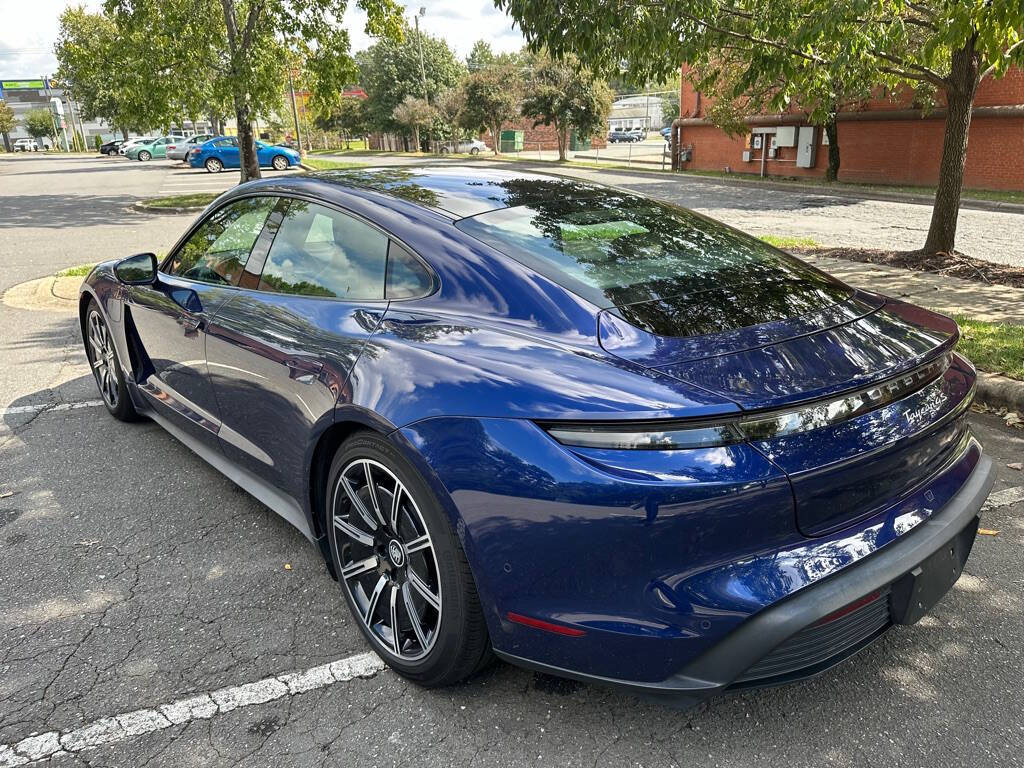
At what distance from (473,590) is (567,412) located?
57 cm

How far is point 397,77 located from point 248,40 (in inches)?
1762

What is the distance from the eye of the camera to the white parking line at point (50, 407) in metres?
4.80

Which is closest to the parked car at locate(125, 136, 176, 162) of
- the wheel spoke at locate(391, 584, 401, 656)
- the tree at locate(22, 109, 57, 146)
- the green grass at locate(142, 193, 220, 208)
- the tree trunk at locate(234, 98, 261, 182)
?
the green grass at locate(142, 193, 220, 208)

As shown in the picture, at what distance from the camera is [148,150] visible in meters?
44.9

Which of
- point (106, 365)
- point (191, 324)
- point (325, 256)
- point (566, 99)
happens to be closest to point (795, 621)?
point (325, 256)

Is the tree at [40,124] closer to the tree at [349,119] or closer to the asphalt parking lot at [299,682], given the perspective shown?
the tree at [349,119]

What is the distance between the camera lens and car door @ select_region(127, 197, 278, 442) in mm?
3234

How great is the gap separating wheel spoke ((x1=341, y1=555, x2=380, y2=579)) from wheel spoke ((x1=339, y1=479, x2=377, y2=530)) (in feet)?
0.41

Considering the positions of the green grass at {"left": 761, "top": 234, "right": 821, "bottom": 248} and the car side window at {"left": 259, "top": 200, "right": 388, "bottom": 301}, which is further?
the green grass at {"left": 761, "top": 234, "right": 821, "bottom": 248}

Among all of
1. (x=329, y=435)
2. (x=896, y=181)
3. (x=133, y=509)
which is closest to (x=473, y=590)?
(x=329, y=435)

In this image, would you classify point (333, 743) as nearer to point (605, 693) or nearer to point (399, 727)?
point (399, 727)

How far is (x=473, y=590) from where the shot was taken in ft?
6.68

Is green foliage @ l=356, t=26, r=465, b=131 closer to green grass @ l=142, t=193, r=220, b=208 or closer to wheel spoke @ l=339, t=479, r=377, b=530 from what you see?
green grass @ l=142, t=193, r=220, b=208

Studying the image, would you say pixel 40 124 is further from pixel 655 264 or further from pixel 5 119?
pixel 655 264
